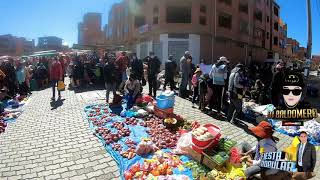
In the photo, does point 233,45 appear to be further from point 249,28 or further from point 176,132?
point 176,132

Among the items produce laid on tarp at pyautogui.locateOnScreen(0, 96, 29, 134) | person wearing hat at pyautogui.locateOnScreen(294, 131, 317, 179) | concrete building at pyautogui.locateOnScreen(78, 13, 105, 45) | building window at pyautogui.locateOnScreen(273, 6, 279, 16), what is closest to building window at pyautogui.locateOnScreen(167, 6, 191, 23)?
produce laid on tarp at pyautogui.locateOnScreen(0, 96, 29, 134)

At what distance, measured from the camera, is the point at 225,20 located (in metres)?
35.5

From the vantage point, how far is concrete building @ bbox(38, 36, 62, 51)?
74.4 meters

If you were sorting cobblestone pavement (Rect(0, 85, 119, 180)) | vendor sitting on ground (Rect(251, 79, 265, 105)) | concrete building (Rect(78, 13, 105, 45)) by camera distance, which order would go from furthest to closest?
concrete building (Rect(78, 13, 105, 45)), vendor sitting on ground (Rect(251, 79, 265, 105)), cobblestone pavement (Rect(0, 85, 119, 180))

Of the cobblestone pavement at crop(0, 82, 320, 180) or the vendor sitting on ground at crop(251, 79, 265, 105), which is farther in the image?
the vendor sitting on ground at crop(251, 79, 265, 105)

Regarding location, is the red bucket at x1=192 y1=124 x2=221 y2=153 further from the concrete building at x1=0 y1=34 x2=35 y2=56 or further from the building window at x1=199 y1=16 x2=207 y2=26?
the concrete building at x1=0 y1=34 x2=35 y2=56

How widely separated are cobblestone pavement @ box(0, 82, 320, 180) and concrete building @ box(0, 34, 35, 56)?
83.2 metres

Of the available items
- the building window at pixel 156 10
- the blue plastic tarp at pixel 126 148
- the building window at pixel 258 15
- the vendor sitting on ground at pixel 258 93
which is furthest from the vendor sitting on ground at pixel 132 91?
the building window at pixel 258 15

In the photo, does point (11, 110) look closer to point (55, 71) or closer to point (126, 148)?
point (55, 71)

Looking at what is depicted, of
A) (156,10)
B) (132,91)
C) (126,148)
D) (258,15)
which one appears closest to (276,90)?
(126,148)

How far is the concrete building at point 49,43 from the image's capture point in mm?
74438

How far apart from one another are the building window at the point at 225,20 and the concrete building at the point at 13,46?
6995 centimetres
